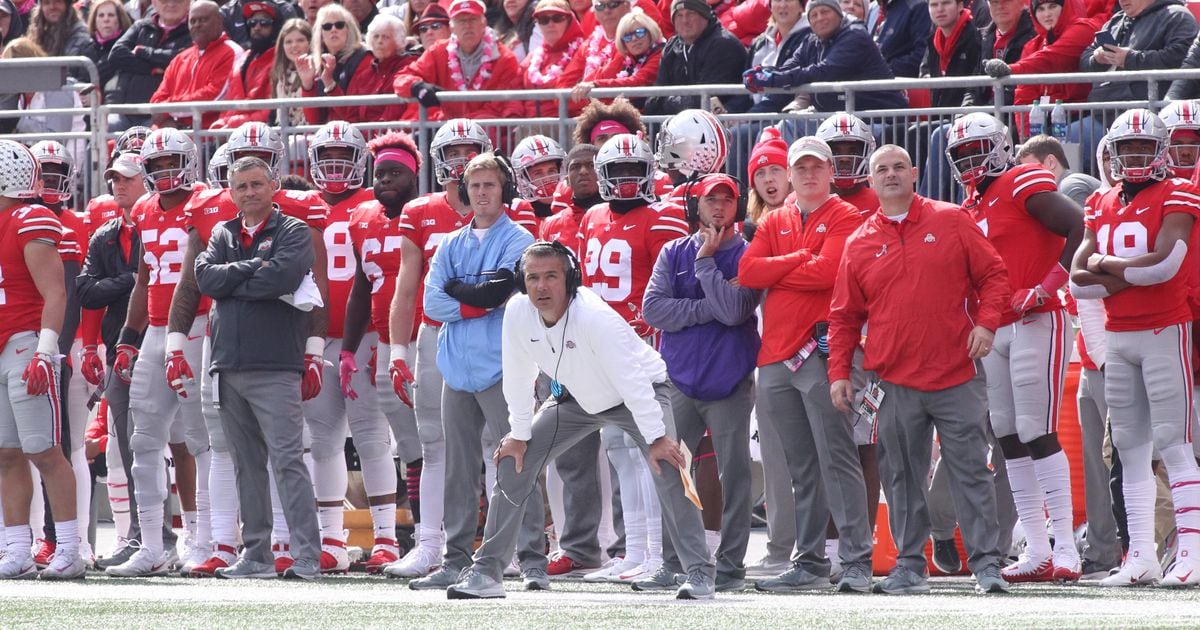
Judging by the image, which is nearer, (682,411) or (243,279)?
(682,411)

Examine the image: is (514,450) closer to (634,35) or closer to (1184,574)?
(1184,574)

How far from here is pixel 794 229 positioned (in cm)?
854

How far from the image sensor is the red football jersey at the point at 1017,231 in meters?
8.58

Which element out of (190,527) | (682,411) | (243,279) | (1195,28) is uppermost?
Result: (1195,28)

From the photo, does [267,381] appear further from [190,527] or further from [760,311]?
[760,311]

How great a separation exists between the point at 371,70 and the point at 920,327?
20.5 feet

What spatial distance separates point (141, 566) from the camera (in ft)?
32.3

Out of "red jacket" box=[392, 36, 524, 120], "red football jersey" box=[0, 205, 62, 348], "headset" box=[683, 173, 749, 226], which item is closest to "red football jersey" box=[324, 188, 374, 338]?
"red football jersey" box=[0, 205, 62, 348]

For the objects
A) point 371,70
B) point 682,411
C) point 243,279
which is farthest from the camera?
point 371,70

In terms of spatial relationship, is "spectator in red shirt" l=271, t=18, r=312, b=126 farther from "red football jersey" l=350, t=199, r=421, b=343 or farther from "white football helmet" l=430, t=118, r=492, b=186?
"white football helmet" l=430, t=118, r=492, b=186

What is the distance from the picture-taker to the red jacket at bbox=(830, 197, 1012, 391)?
791 cm

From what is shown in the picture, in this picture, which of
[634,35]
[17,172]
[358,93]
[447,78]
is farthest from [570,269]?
[358,93]

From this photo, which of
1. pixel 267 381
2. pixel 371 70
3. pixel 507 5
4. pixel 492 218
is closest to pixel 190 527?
pixel 267 381

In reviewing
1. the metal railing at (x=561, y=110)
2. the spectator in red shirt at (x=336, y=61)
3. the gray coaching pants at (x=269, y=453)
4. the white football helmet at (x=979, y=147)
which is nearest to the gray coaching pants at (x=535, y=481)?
the gray coaching pants at (x=269, y=453)
